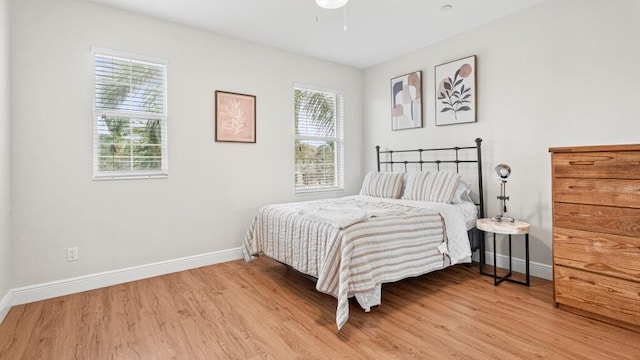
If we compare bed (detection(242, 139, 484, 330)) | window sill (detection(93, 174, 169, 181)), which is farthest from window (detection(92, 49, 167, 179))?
bed (detection(242, 139, 484, 330))

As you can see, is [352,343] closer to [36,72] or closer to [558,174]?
[558,174]

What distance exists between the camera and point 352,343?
1975mm

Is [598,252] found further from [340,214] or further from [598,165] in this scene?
[340,214]

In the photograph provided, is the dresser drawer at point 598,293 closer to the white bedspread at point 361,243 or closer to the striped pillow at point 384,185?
the white bedspread at point 361,243

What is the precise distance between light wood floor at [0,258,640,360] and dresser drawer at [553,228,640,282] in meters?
0.37

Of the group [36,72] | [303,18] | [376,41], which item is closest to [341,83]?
[376,41]

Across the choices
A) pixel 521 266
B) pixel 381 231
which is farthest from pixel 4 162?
pixel 521 266

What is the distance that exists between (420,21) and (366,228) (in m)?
2.34

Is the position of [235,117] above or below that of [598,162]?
above

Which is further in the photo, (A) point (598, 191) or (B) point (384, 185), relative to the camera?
(B) point (384, 185)

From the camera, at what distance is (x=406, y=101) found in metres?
4.29

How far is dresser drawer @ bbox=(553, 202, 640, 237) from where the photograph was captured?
2.05m

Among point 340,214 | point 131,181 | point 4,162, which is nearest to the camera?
point 4,162

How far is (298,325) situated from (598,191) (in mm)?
2232
